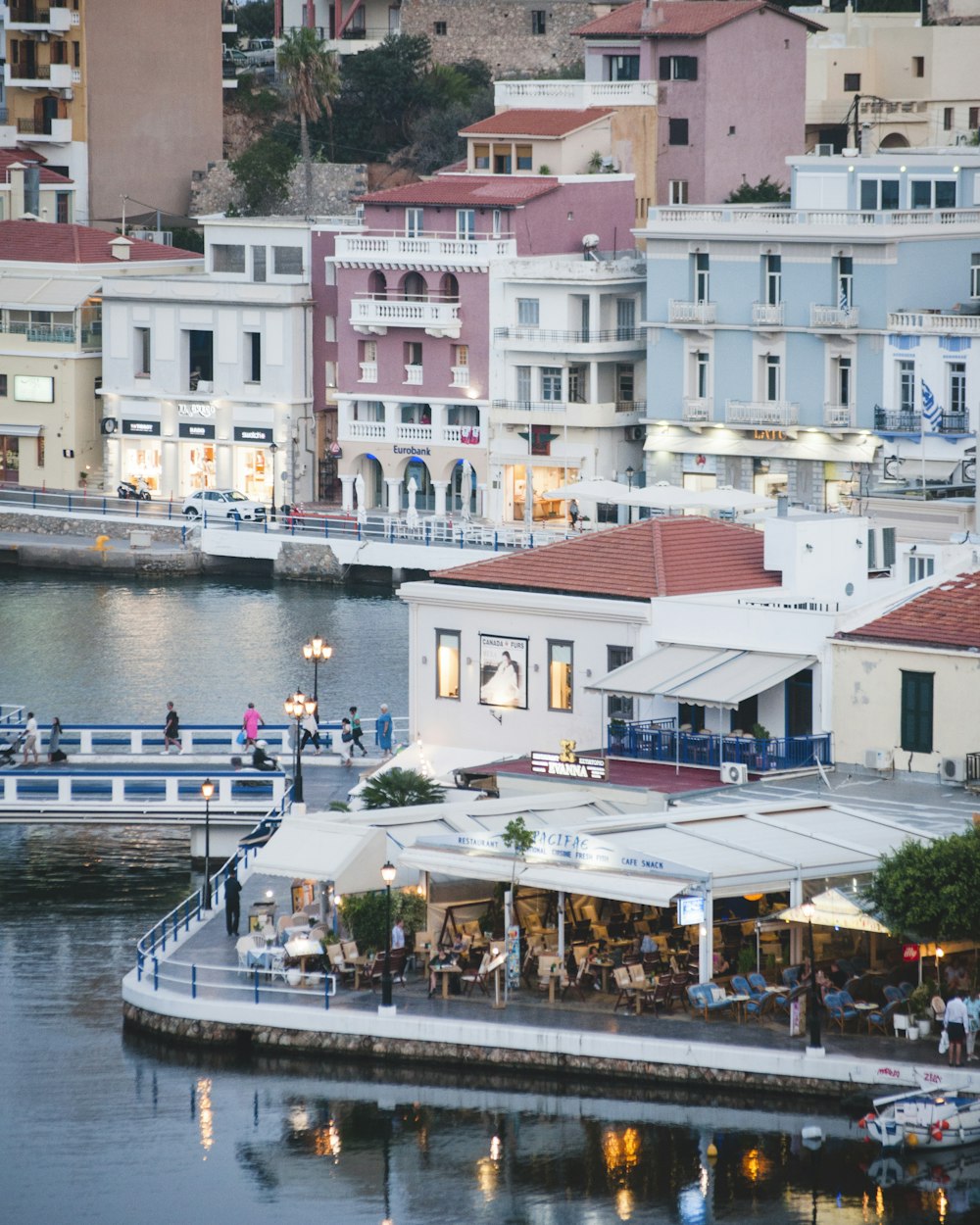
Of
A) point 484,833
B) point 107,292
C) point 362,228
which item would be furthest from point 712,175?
point 484,833

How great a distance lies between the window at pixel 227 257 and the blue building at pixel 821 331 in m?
15.6

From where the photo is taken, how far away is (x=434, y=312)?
305 feet

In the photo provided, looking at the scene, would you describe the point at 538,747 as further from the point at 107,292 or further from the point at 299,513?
the point at 107,292

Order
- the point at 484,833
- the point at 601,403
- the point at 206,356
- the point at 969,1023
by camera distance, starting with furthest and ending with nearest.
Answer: the point at 206,356
the point at 601,403
the point at 484,833
the point at 969,1023

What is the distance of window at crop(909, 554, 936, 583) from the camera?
5247cm

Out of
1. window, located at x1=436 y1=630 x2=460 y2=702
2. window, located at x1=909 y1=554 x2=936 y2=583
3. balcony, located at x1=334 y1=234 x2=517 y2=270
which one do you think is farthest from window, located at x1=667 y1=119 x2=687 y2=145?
window, located at x1=436 y1=630 x2=460 y2=702

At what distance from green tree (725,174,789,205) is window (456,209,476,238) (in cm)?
1081

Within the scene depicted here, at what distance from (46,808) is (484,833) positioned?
11.0 m

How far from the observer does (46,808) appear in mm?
52688

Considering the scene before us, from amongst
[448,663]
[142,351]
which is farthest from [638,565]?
[142,351]

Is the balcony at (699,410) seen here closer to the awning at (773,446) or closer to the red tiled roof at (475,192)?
the awning at (773,446)

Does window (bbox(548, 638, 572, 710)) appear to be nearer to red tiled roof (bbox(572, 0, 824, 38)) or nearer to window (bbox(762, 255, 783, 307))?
window (bbox(762, 255, 783, 307))

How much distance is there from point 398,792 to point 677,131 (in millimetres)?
55596

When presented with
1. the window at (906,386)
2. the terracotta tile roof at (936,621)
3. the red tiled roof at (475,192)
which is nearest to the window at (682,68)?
the red tiled roof at (475,192)
